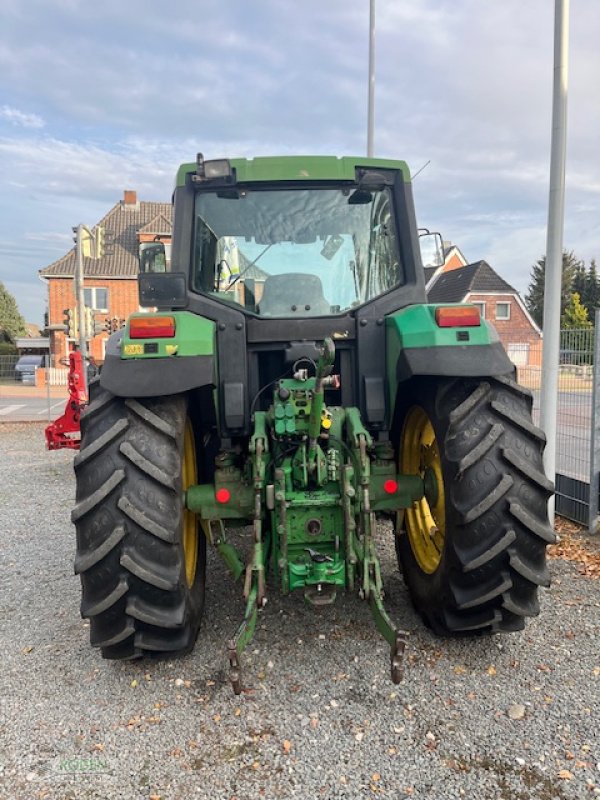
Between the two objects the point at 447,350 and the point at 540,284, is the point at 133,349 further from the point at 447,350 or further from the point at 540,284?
the point at 540,284

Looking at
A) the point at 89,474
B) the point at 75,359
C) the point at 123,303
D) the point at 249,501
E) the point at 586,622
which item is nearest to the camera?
the point at 89,474

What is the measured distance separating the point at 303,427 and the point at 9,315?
67.1 m

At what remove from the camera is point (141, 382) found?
3018 millimetres

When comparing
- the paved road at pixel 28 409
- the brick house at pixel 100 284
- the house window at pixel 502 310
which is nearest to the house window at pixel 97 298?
the brick house at pixel 100 284

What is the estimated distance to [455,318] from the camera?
3.13 meters

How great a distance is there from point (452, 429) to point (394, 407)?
2.19ft

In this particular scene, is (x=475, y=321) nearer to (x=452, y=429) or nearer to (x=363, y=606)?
(x=452, y=429)

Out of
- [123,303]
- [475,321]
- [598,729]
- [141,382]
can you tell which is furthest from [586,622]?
[123,303]

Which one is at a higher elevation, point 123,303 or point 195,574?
point 123,303

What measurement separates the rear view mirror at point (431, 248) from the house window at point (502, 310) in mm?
32009

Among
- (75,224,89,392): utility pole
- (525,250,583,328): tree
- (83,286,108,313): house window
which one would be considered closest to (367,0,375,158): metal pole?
(75,224,89,392): utility pole

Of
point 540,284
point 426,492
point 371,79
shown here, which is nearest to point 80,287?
point 371,79

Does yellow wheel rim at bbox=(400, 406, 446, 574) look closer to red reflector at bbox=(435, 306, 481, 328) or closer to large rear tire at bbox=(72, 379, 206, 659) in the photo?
red reflector at bbox=(435, 306, 481, 328)

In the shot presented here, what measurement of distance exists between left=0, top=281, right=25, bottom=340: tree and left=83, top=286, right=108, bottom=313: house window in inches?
1184
